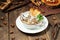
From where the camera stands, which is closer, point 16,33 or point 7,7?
point 16,33

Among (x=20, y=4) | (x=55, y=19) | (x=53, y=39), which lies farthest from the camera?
(x=20, y=4)

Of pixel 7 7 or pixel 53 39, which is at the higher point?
pixel 7 7

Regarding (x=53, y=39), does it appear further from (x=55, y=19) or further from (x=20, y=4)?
(x=20, y=4)

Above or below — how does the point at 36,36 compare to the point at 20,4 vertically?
below

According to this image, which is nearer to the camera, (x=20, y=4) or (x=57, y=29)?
(x=57, y=29)

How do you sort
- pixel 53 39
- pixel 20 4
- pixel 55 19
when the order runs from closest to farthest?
pixel 53 39, pixel 55 19, pixel 20 4

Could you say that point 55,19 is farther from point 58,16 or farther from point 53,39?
point 53,39

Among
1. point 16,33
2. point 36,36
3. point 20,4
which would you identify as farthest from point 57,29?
point 20,4

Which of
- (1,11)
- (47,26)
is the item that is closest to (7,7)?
(1,11)
